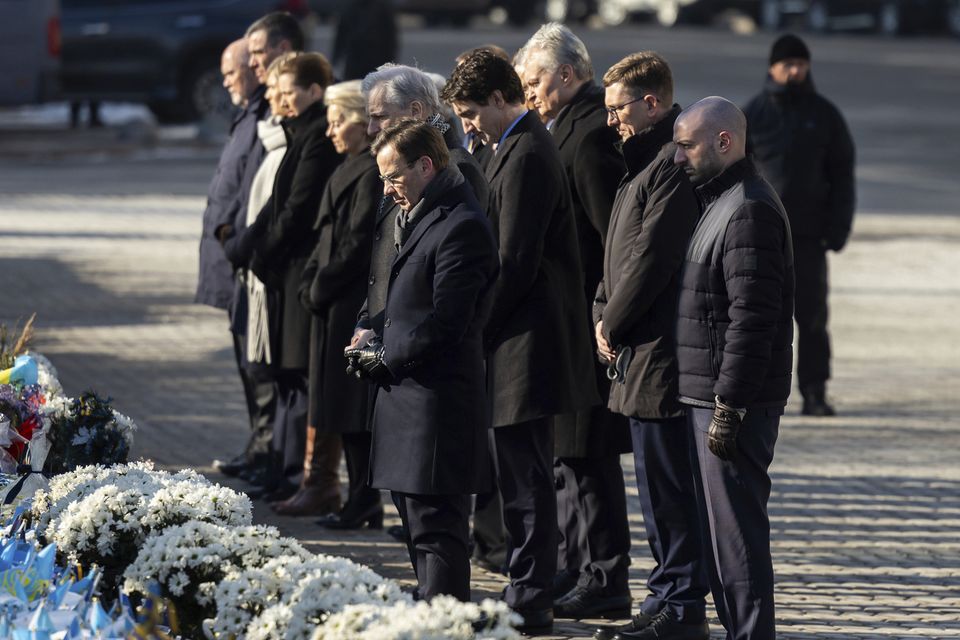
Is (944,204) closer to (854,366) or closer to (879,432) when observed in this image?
(854,366)

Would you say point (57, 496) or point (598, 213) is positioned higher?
point (598, 213)

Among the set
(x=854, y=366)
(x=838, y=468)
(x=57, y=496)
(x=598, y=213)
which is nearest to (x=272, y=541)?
(x=57, y=496)

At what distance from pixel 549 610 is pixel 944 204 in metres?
14.4

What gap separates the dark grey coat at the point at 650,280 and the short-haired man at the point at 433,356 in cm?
61

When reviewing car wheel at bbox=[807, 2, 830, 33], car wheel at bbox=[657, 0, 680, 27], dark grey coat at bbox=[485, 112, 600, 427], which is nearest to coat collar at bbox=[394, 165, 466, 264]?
dark grey coat at bbox=[485, 112, 600, 427]

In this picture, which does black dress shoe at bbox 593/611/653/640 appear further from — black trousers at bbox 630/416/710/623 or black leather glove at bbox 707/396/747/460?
black leather glove at bbox 707/396/747/460

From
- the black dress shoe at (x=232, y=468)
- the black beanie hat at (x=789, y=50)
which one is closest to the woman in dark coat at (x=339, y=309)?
the black dress shoe at (x=232, y=468)

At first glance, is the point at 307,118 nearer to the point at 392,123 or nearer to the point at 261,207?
the point at 261,207

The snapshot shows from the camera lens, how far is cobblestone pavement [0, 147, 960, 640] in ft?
24.4

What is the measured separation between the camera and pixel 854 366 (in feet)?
40.8

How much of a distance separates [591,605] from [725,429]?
1.41 m

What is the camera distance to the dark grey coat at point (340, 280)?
7.64 meters

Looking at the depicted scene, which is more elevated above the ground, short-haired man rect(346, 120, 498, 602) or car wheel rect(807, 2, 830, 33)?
short-haired man rect(346, 120, 498, 602)

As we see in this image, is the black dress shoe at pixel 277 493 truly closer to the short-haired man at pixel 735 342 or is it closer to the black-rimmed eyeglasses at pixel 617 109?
the black-rimmed eyeglasses at pixel 617 109
